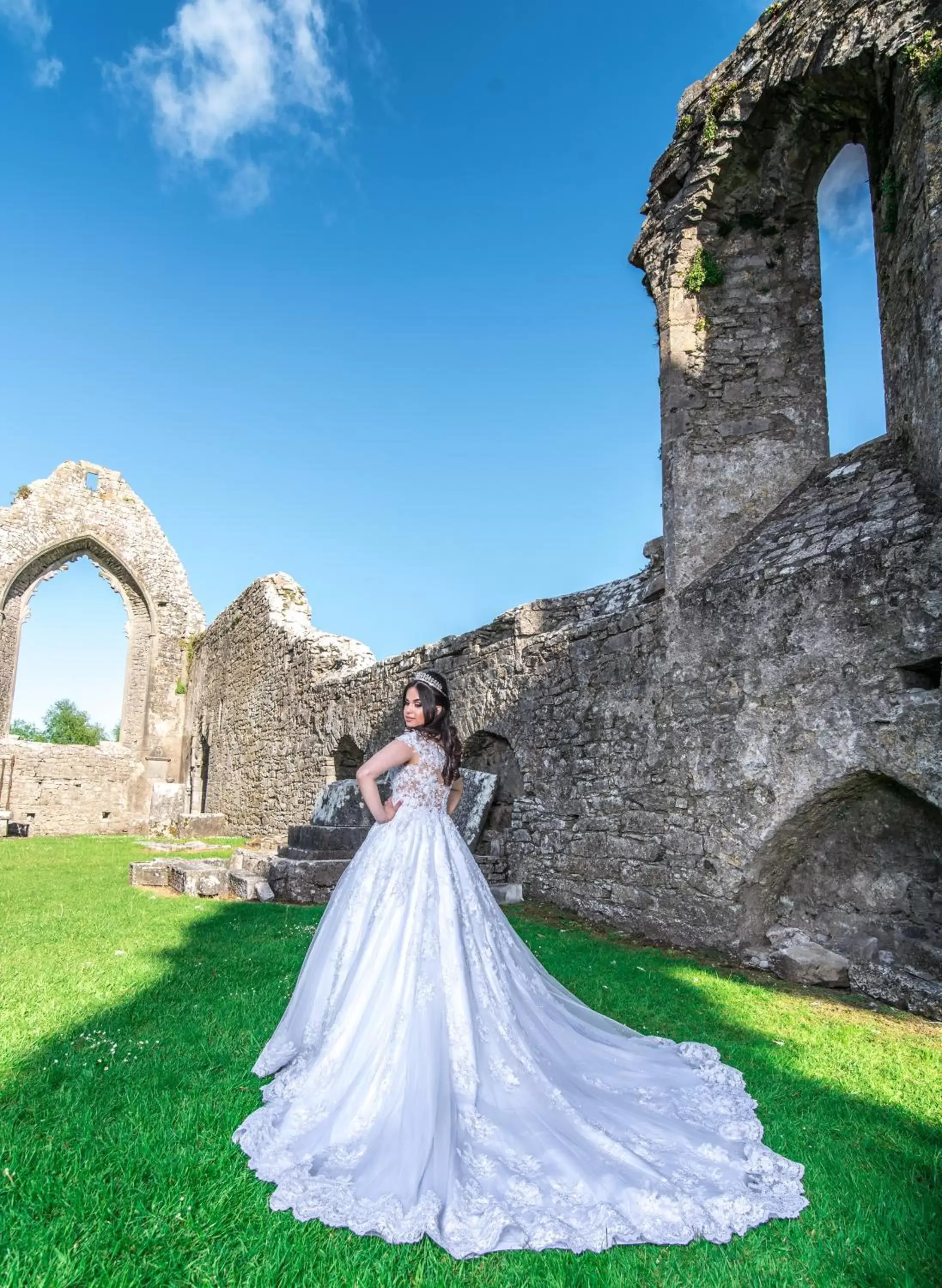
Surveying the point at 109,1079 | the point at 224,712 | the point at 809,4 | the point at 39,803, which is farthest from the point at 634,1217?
the point at 39,803

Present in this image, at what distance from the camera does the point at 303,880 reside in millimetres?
8258

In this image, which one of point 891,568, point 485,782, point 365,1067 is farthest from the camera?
point 485,782

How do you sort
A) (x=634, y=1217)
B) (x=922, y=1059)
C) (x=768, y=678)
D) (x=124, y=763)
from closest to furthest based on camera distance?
(x=634, y=1217) < (x=922, y=1059) < (x=768, y=678) < (x=124, y=763)

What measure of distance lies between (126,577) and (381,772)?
70.3ft

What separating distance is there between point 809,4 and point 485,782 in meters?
7.54

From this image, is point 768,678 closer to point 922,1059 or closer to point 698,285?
point 922,1059

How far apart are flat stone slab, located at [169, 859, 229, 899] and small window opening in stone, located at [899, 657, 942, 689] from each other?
22.1ft

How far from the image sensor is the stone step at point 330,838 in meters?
9.33

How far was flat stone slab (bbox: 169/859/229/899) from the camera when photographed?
27.9ft

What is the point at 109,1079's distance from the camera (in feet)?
10.6

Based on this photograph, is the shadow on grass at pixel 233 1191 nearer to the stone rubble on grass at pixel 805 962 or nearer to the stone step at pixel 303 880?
the stone rubble on grass at pixel 805 962

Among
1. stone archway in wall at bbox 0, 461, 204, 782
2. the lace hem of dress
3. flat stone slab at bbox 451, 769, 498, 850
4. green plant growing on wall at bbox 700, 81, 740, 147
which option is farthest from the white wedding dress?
stone archway in wall at bbox 0, 461, 204, 782

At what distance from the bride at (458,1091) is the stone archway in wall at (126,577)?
20.1 meters

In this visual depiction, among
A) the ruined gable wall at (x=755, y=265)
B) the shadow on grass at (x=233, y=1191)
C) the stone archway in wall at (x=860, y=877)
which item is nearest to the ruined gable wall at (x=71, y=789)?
the ruined gable wall at (x=755, y=265)
